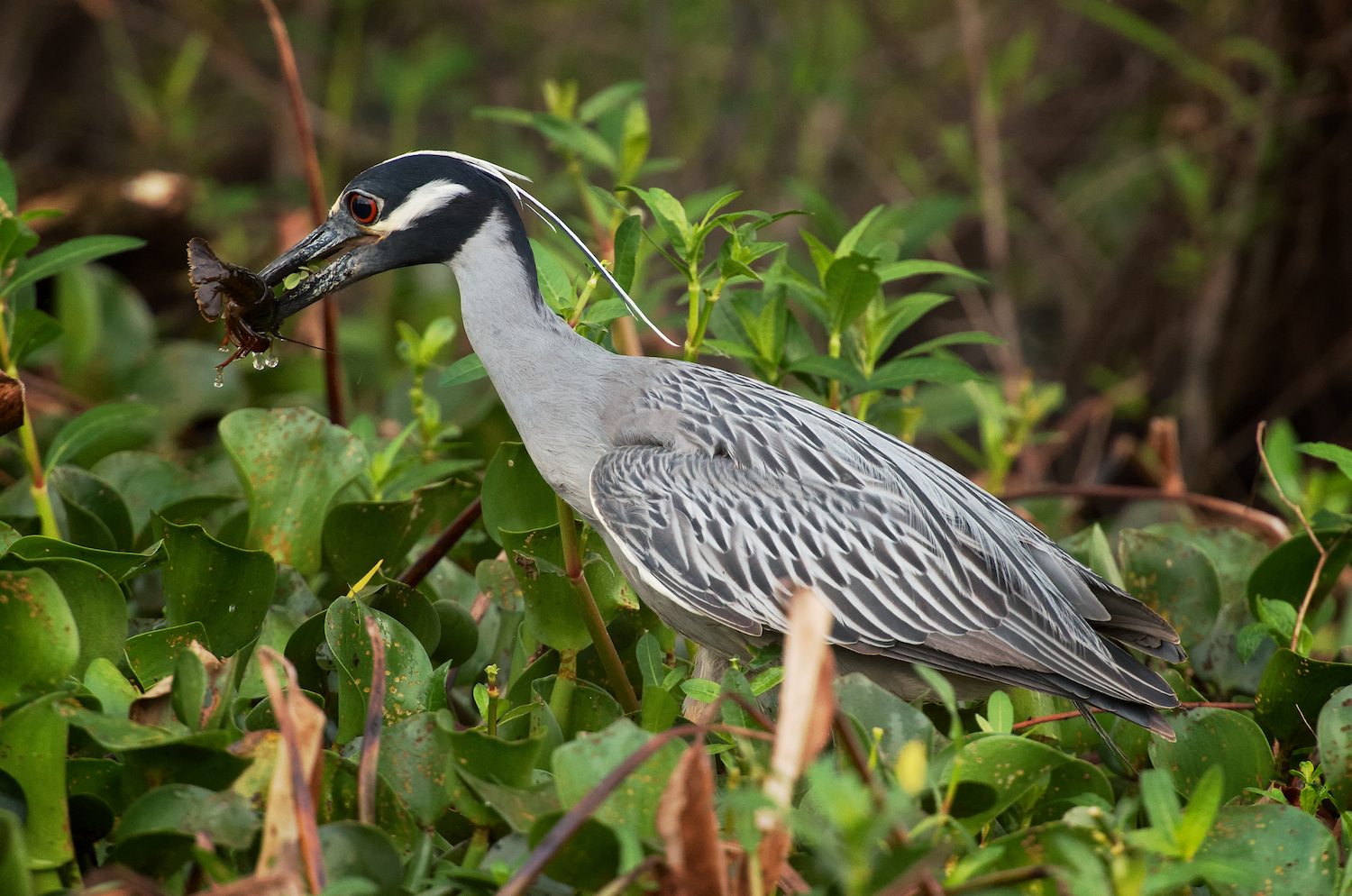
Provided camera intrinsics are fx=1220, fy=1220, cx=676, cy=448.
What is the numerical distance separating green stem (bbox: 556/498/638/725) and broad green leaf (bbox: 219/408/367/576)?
1.88 ft

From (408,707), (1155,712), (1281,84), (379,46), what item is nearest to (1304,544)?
(1155,712)

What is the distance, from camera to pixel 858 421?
275 centimetres

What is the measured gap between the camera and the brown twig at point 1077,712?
7.57 ft

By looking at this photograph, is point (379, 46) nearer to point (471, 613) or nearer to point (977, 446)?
point (977, 446)

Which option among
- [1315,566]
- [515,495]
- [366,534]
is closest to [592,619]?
[515,495]

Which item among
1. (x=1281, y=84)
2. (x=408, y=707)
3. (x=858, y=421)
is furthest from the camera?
(x=1281, y=84)

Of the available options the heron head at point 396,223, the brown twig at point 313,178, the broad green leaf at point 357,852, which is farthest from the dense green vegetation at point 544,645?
the heron head at point 396,223

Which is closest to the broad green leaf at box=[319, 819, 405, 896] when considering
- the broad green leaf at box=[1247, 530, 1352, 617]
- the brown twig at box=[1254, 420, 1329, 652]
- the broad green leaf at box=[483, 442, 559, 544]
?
the broad green leaf at box=[483, 442, 559, 544]

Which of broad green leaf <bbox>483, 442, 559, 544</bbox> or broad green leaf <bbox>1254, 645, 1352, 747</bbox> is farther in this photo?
broad green leaf <bbox>483, 442, 559, 544</bbox>

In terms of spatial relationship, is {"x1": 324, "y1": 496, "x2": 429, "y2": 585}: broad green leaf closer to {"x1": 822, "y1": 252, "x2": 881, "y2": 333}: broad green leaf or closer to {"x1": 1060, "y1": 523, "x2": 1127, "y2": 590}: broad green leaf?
{"x1": 822, "y1": 252, "x2": 881, "y2": 333}: broad green leaf

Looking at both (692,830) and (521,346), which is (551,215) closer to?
(521,346)

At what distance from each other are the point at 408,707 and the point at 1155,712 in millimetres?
1375

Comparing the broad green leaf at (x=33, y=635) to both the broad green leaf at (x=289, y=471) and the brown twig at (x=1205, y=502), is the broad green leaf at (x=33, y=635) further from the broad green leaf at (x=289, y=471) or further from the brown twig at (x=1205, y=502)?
the brown twig at (x=1205, y=502)

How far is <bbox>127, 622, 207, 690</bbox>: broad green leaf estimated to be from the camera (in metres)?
2.01
